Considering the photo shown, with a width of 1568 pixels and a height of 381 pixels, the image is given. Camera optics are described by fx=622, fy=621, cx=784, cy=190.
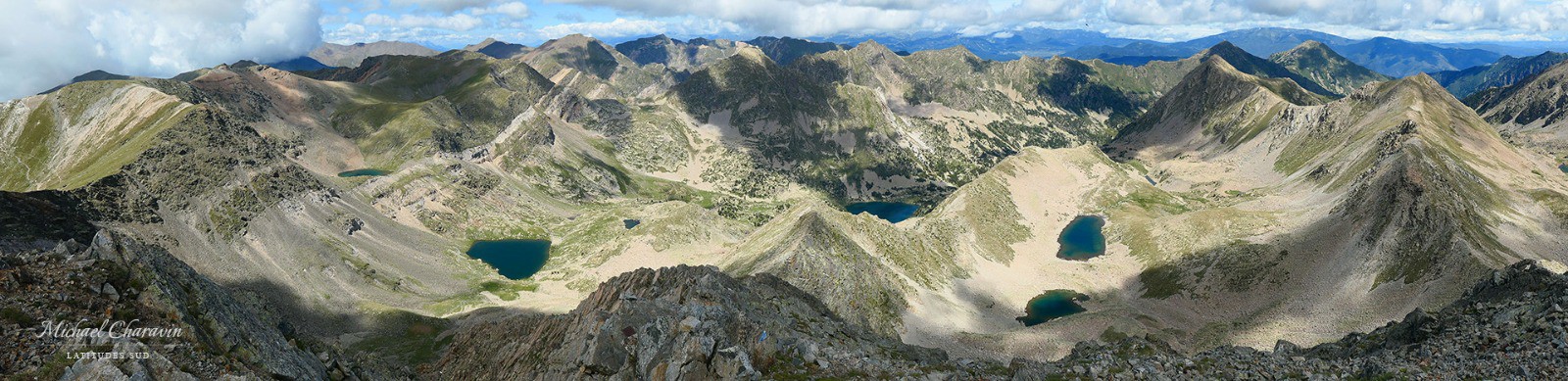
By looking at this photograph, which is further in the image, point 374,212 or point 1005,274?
point 374,212

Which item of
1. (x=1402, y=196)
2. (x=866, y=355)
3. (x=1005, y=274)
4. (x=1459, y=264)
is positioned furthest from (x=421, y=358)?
(x=1402, y=196)

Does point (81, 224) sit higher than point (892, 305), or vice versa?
point (81, 224)

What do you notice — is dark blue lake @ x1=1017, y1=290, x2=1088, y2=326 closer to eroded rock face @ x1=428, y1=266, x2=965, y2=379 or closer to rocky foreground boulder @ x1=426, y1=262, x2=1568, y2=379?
rocky foreground boulder @ x1=426, y1=262, x2=1568, y2=379

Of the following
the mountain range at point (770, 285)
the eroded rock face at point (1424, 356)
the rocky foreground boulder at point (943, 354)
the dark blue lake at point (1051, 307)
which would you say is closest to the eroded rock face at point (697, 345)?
the rocky foreground boulder at point (943, 354)

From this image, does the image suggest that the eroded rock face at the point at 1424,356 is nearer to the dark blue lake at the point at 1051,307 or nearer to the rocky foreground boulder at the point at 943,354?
the rocky foreground boulder at the point at 943,354

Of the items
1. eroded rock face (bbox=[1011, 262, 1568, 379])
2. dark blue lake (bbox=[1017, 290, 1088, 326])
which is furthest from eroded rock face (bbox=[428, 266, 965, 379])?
dark blue lake (bbox=[1017, 290, 1088, 326])

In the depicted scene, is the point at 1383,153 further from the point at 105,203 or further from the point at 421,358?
the point at 105,203

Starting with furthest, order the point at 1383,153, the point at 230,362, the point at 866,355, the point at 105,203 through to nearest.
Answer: the point at 1383,153 → the point at 105,203 → the point at 866,355 → the point at 230,362

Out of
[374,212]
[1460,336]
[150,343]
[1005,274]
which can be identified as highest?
[150,343]

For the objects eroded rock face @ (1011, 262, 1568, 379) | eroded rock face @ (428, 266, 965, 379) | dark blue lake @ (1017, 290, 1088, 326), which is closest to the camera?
eroded rock face @ (428, 266, 965, 379)
